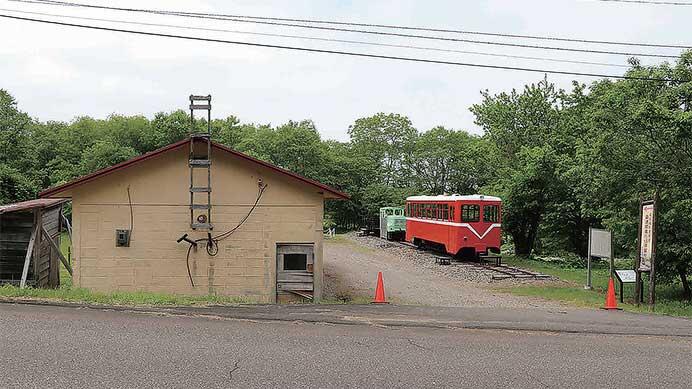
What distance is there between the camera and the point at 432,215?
31.9 metres

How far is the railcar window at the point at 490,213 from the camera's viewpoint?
1094 inches

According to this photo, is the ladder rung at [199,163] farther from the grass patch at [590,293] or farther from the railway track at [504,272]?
the railway track at [504,272]

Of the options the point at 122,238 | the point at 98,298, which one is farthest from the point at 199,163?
the point at 98,298

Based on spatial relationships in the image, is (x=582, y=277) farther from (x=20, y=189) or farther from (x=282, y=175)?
(x=20, y=189)

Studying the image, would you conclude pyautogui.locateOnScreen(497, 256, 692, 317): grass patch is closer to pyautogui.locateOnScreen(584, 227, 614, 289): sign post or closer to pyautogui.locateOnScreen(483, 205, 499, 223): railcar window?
pyautogui.locateOnScreen(584, 227, 614, 289): sign post

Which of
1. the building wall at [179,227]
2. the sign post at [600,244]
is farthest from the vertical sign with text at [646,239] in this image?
the building wall at [179,227]

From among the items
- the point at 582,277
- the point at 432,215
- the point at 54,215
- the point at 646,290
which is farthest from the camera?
the point at 432,215

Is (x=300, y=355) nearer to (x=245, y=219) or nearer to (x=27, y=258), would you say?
(x=245, y=219)

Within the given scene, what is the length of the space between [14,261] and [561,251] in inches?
1166

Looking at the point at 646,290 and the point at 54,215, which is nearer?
the point at 54,215

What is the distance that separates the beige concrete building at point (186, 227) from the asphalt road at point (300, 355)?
20.3 feet

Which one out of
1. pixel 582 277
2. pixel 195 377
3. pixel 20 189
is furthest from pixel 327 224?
pixel 195 377

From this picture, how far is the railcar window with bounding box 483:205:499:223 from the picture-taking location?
27.8 metres

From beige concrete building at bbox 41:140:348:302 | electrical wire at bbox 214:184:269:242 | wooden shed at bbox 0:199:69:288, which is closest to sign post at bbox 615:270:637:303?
beige concrete building at bbox 41:140:348:302
